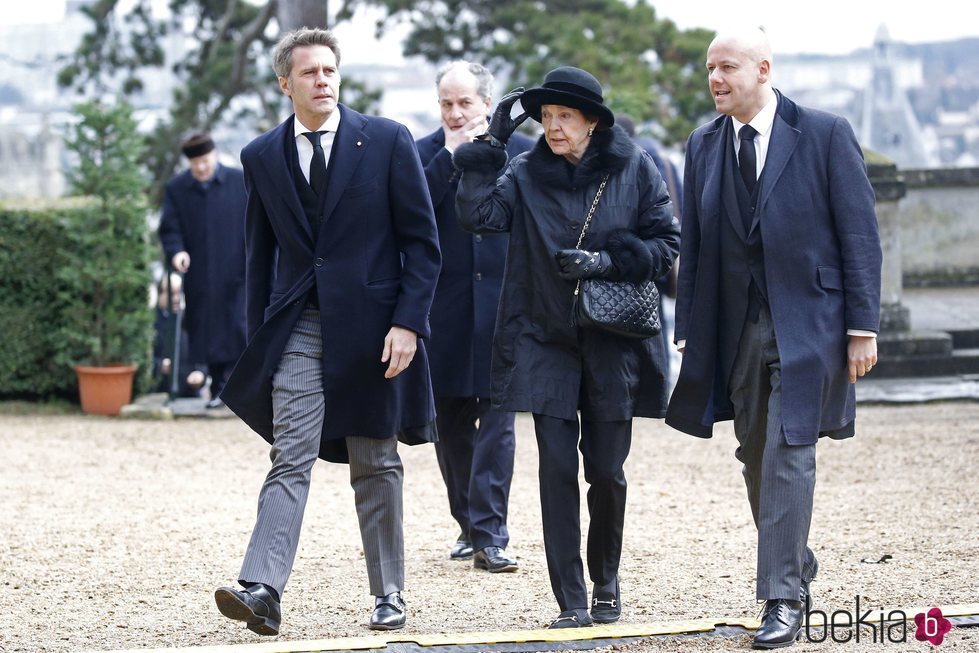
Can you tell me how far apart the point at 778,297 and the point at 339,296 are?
1360 millimetres

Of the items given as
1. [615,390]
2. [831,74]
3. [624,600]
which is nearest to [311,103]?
[615,390]

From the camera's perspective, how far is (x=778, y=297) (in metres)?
4.71

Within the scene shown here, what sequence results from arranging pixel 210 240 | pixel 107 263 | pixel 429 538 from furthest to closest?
1. pixel 107 263
2. pixel 210 240
3. pixel 429 538

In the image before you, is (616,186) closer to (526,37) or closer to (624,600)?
(624,600)

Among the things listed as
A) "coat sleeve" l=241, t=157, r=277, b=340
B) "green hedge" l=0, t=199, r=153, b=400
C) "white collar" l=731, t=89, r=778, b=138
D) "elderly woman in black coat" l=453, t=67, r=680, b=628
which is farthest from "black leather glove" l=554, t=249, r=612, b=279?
"green hedge" l=0, t=199, r=153, b=400

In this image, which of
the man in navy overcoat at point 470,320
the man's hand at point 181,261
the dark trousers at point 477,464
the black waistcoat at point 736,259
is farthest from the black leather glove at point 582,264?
the man's hand at point 181,261

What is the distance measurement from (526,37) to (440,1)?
1566mm

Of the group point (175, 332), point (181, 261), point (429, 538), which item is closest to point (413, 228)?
point (429, 538)

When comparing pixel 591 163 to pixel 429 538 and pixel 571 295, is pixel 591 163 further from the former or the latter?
pixel 429 538

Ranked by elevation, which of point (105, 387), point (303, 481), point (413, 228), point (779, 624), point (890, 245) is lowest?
point (105, 387)

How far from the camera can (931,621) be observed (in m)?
4.52

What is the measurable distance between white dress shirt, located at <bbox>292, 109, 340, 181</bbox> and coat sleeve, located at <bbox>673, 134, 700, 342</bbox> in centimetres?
116

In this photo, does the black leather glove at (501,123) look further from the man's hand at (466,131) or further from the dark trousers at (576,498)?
the man's hand at (466,131)

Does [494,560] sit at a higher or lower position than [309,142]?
lower
